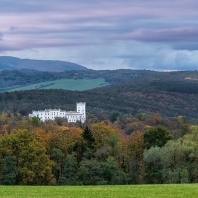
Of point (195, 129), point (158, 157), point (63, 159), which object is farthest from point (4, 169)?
point (195, 129)

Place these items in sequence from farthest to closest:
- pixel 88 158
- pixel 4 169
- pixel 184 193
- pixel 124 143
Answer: pixel 124 143 < pixel 88 158 < pixel 4 169 < pixel 184 193

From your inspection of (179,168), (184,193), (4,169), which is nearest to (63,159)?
(4,169)

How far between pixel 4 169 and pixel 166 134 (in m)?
31.8

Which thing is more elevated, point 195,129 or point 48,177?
point 195,129

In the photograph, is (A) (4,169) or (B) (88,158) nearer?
(A) (4,169)

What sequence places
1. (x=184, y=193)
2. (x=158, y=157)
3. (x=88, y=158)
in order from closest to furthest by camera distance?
1. (x=184, y=193)
2. (x=158, y=157)
3. (x=88, y=158)

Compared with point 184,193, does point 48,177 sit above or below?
below

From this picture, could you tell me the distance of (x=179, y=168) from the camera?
85.0 m

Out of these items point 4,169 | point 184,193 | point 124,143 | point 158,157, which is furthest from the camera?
point 124,143

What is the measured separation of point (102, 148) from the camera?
330ft

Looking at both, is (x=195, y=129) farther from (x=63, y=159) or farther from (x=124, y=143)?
(x=63, y=159)

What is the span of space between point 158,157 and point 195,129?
17179mm

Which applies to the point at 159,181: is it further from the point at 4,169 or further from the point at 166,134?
the point at 4,169

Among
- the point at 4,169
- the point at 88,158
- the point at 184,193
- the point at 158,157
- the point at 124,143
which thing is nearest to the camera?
the point at 184,193
